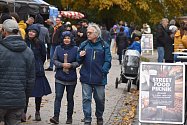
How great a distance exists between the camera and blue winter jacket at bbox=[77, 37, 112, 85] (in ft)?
29.4

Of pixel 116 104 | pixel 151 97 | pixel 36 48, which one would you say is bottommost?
pixel 116 104

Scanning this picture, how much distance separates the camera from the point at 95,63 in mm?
8961

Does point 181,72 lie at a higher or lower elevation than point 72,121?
higher

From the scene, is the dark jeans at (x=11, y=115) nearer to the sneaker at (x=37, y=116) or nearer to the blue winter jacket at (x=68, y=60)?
the blue winter jacket at (x=68, y=60)

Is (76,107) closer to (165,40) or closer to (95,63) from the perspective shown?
Answer: (95,63)

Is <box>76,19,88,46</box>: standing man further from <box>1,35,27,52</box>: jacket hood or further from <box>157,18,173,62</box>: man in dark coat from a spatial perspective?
<box>1,35,27,52</box>: jacket hood

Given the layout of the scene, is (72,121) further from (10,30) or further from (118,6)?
(118,6)

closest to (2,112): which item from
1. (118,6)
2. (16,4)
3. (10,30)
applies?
(10,30)

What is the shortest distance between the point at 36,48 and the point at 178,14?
2997 centimetres

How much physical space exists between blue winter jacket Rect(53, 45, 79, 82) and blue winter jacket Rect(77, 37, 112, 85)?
327mm

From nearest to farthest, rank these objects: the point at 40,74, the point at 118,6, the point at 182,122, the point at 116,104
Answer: the point at 182,122 < the point at 40,74 < the point at 116,104 < the point at 118,6

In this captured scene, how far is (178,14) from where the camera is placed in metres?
38.4

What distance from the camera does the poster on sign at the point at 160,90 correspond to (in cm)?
878

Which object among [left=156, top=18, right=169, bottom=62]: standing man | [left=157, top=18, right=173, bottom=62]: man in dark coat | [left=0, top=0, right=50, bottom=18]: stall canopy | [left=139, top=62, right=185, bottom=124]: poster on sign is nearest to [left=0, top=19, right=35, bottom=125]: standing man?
[left=139, top=62, right=185, bottom=124]: poster on sign
